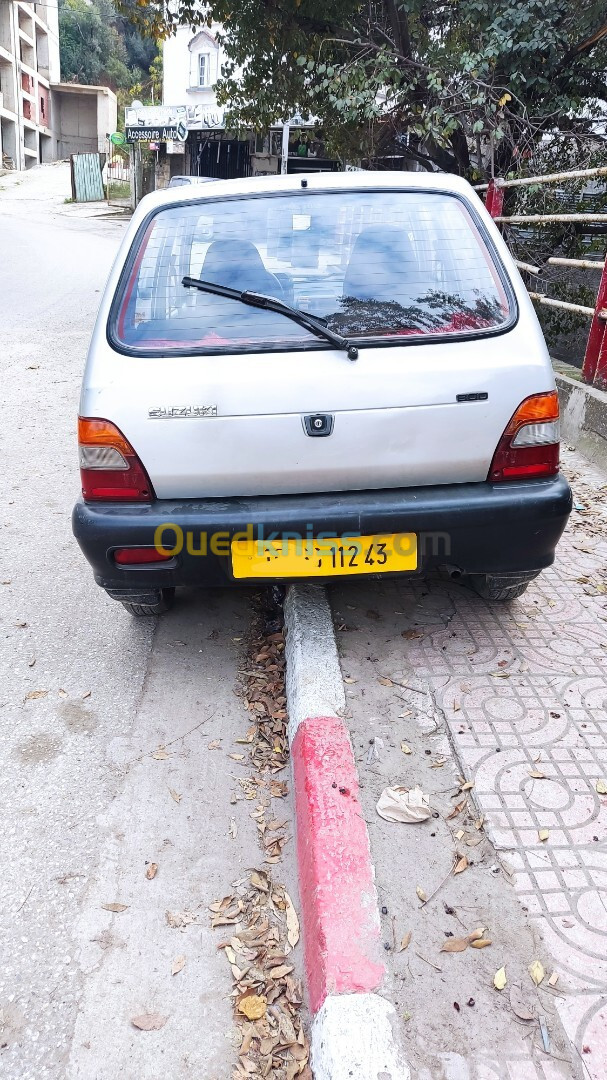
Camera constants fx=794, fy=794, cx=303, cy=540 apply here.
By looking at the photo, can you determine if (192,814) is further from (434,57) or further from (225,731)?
(434,57)

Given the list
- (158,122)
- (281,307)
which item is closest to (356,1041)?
(281,307)

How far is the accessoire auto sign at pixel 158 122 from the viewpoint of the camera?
27.9 meters

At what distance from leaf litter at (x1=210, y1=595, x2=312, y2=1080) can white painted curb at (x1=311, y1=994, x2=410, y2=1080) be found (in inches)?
4.3

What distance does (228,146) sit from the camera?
29.1 m

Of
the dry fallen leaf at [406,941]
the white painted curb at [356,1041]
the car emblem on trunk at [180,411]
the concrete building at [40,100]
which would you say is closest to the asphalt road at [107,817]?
the white painted curb at [356,1041]

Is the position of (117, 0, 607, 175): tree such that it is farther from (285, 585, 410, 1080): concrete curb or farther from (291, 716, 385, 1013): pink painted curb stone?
(291, 716, 385, 1013): pink painted curb stone

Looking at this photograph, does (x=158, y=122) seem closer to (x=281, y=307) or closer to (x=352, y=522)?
(x=281, y=307)

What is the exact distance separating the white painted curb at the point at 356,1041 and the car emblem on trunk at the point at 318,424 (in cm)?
168

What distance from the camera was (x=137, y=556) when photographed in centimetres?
289

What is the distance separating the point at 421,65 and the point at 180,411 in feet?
25.6

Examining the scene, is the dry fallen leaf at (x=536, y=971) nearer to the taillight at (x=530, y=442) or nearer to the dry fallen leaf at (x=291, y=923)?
the dry fallen leaf at (x=291, y=923)

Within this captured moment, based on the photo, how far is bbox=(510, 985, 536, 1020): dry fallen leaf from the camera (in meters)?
1.77

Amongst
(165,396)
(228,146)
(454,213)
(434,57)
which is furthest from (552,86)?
(228,146)

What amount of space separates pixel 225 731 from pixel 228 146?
3032cm
